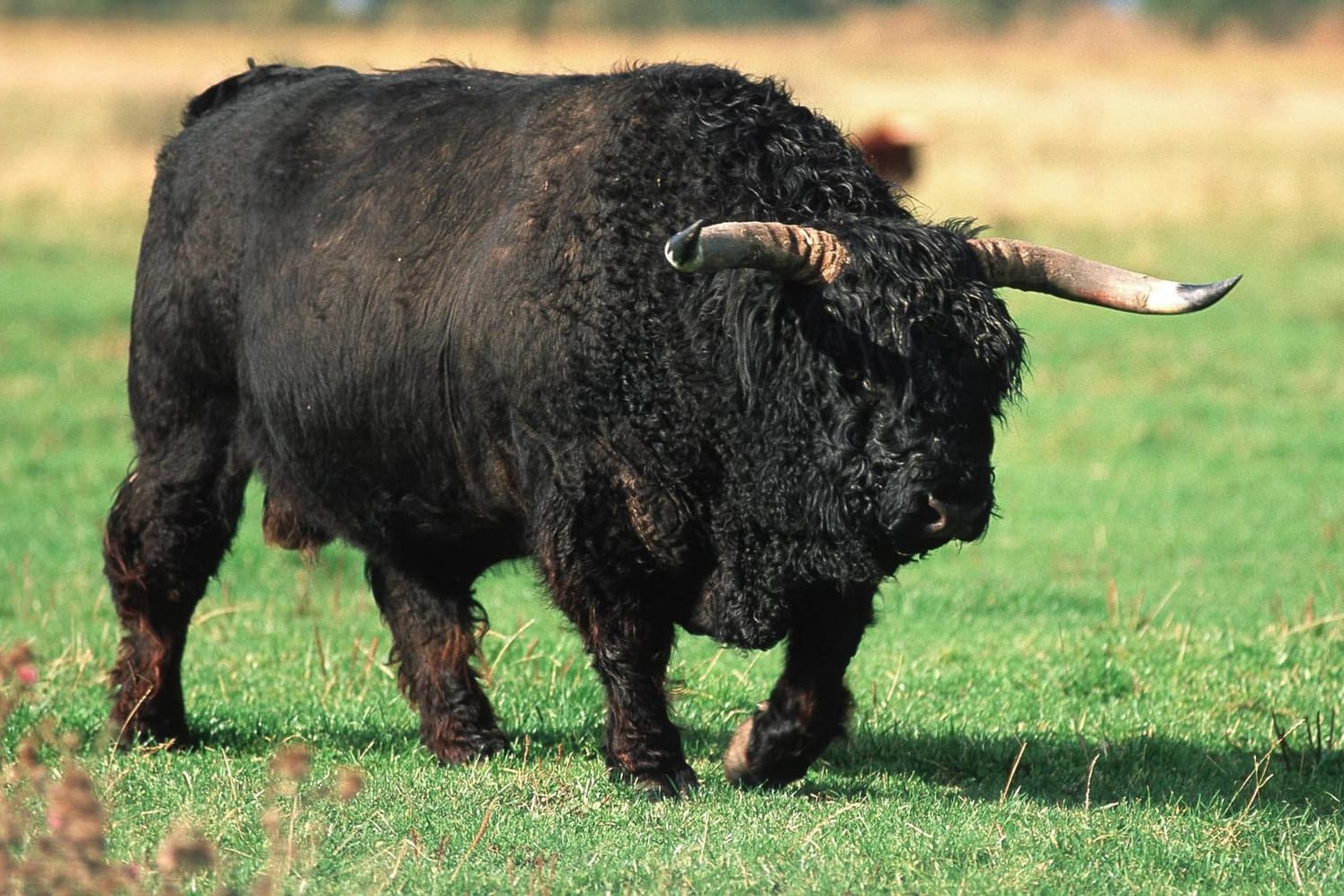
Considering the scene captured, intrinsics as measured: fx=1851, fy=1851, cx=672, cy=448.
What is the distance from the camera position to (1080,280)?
235 inches

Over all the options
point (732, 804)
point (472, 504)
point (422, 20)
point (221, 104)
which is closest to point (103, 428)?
point (221, 104)

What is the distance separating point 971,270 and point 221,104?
3571mm

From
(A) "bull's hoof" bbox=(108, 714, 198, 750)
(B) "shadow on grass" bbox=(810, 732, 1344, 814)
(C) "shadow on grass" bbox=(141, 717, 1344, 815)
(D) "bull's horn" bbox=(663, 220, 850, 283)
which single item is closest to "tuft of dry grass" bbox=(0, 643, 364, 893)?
(D) "bull's horn" bbox=(663, 220, 850, 283)

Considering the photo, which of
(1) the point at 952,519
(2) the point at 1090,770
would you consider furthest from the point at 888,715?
(1) the point at 952,519

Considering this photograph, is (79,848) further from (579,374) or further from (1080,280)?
(1080,280)

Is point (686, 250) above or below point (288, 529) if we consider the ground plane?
above

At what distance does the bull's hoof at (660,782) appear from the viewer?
5.91 metres

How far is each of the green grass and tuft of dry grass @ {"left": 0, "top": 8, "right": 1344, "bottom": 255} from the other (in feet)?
19.0

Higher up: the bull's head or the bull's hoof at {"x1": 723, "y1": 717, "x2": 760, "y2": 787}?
the bull's head

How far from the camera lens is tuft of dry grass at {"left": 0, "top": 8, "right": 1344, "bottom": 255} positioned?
28.9 meters

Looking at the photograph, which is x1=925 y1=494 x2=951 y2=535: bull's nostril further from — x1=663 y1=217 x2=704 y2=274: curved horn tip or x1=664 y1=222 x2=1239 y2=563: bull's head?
x1=663 y1=217 x2=704 y2=274: curved horn tip

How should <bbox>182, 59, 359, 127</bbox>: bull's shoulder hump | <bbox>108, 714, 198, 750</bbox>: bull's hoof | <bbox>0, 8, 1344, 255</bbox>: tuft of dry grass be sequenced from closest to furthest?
<bbox>108, 714, 198, 750</bbox>: bull's hoof
<bbox>182, 59, 359, 127</bbox>: bull's shoulder hump
<bbox>0, 8, 1344, 255</bbox>: tuft of dry grass

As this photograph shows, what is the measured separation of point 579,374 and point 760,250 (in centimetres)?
79

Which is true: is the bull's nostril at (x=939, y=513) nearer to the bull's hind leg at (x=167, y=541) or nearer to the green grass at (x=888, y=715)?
the green grass at (x=888, y=715)
